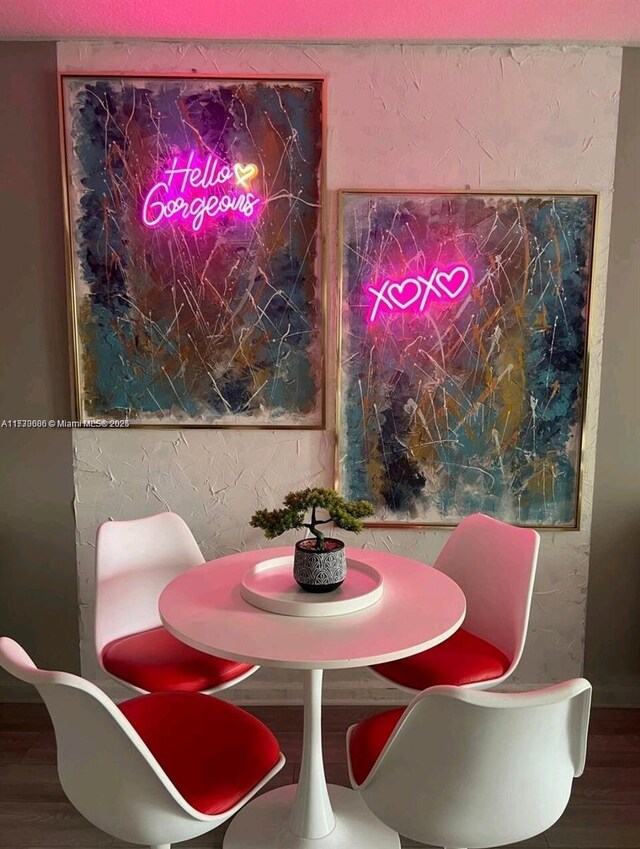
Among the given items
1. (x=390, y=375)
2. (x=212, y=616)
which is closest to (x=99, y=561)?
(x=212, y=616)

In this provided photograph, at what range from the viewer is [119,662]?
2027 millimetres

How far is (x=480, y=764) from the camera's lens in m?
1.25

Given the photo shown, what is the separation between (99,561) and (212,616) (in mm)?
705

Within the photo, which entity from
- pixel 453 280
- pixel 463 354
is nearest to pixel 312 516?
pixel 463 354

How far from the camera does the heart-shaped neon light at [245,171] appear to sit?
2492 millimetres

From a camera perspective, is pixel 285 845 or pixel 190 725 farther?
pixel 285 845

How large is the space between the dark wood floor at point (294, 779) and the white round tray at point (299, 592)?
2.63 ft

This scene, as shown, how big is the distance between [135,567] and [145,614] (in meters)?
0.17

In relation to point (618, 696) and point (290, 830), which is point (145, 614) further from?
point (618, 696)

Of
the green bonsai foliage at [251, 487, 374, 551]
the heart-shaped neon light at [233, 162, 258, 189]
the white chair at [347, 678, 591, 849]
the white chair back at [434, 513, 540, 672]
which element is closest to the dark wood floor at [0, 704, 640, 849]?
the white chair back at [434, 513, 540, 672]

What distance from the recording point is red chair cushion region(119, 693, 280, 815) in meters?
1.47

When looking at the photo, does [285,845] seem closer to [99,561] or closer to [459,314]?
[99,561]

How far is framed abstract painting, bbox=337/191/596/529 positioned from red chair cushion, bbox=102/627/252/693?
92 centimetres

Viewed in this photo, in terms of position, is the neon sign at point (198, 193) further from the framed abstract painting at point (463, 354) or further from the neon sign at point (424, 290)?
the neon sign at point (424, 290)
